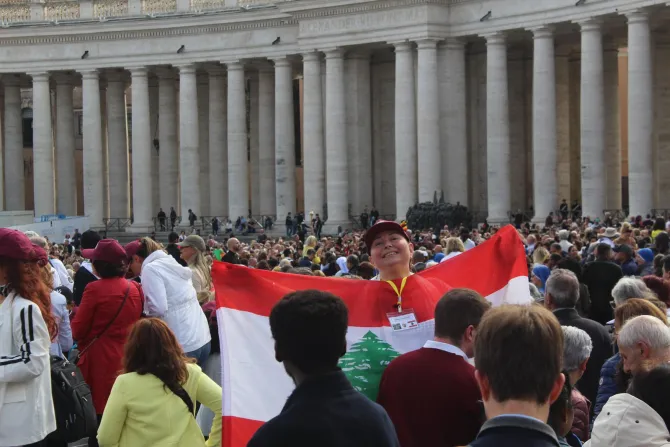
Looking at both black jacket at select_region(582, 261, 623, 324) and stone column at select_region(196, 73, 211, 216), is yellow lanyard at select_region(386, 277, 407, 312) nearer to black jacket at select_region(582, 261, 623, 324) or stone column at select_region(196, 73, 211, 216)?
black jacket at select_region(582, 261, 623, 324)

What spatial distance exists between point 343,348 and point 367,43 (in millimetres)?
65163

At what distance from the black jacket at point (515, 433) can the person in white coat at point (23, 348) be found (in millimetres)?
6265

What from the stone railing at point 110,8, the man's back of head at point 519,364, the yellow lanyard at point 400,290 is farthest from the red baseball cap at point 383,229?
the stone railing at point 110,8

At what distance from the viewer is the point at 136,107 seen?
83000 millimetres

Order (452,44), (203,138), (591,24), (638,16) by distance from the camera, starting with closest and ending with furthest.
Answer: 1. (638,16)
2. (591,24)
3. (452,44)
4. (203,138)

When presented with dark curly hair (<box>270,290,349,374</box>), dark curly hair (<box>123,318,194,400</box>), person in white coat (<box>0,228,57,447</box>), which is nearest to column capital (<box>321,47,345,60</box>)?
person in white coat (<box>0,228,57,447</box>)

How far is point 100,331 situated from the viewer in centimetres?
1567

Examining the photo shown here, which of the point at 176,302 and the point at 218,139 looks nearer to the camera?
the point at 176,302

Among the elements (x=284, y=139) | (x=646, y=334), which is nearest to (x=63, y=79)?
(x=284, y=139)

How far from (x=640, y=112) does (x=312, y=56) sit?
22.4 metres

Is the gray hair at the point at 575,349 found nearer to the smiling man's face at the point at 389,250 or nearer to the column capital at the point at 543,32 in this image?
the smiling man's face at the point at 389,250

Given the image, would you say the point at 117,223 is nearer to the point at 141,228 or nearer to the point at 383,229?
the point at 141,228

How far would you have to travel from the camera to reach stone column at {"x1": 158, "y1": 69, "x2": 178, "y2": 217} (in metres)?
87.4

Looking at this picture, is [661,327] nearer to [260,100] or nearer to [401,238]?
[401,238]
